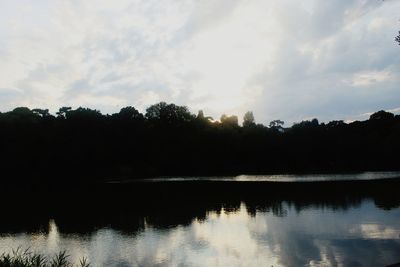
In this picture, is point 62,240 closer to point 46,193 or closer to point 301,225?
point 301,225

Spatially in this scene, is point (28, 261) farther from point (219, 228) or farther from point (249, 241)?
point (219, 228)

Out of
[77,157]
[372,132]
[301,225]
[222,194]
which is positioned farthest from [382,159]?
[301,225]

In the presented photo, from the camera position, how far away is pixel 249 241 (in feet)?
113

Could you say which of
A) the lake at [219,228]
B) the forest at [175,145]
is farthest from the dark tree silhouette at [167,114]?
the lake at [219,228]

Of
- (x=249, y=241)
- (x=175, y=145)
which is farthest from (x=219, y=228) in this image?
Answer: (x=175, y=145)

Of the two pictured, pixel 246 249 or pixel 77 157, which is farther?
pixel 77 157

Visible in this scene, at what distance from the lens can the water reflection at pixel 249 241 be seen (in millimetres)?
28297

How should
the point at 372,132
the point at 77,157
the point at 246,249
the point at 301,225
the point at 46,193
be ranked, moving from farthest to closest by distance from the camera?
the point at 372,132, the point at 77,157, the point at 46,193, the point at 301,225, the point at 246,249

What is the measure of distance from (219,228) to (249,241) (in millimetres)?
6674

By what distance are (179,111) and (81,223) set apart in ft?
331

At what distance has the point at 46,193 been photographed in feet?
259

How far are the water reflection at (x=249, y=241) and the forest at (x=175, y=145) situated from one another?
67.2 metres

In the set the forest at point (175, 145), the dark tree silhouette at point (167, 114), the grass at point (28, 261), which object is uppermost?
the dark tree silhouette at point (167, 114)

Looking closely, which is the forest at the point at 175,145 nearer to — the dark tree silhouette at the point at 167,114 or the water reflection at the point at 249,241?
the dark tree silhouette at the point at 167,114
